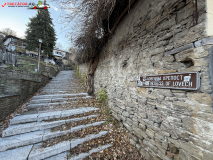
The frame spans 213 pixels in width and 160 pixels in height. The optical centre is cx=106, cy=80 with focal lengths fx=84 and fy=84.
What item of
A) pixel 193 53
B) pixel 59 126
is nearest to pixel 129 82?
pixel 193 53

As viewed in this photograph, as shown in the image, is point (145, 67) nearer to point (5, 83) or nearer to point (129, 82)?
point (129, 82)

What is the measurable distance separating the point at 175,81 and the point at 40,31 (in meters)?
18.8

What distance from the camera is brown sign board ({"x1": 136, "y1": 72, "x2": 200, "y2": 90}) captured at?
115 cm

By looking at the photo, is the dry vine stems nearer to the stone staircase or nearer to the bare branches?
the bare branches

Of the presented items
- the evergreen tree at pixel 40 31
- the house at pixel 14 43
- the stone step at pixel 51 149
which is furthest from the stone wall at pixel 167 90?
the house at pixel 14 43

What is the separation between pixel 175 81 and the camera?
1.36 metres

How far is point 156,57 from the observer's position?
1.72 meters

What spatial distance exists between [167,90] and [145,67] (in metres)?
0.68

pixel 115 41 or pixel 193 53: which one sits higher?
pixel 115 41

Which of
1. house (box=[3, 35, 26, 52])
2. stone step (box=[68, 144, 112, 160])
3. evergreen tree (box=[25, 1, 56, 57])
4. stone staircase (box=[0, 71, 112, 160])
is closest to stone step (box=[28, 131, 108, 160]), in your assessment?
stone staircase (box=[0, 71, 112, 160])

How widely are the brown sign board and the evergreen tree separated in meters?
17.1

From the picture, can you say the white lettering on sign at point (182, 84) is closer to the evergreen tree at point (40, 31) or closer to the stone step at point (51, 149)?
the stone step at point (51, 149)

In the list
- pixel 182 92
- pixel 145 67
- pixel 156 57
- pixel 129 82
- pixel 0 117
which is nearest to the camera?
pixel 182 92

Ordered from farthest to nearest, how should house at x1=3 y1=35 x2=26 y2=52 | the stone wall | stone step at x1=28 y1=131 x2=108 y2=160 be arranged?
1. house at x1=3 y1=35 x2=26 y2=52
2. stone step at x1=28 y1=131 x2=108 y2=160
3. the stone wall
